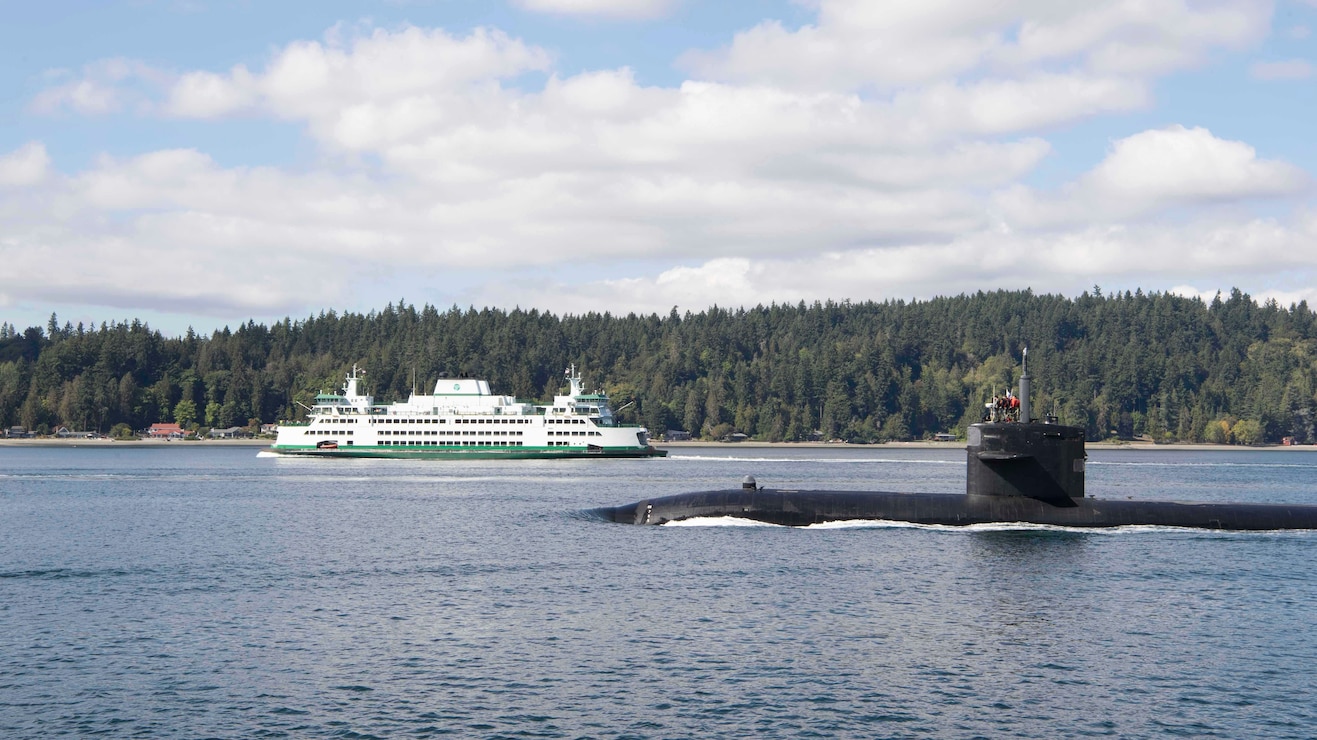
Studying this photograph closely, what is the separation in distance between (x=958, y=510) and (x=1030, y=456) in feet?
18.1

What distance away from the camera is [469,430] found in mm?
126188

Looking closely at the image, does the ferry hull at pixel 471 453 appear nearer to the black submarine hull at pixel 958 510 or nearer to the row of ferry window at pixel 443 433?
the row of ferry window at pixel 443 433

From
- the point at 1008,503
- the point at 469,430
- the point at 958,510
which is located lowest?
the point at 958,510

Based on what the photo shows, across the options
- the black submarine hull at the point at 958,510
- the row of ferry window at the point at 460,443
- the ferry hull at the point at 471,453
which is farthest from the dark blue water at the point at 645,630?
the row of ferry window at the point at 460,443

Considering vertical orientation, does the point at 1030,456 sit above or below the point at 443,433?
above

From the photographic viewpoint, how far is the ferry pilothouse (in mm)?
125000

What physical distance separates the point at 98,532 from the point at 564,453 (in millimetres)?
70601

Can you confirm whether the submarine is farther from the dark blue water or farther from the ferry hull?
the ferry hull

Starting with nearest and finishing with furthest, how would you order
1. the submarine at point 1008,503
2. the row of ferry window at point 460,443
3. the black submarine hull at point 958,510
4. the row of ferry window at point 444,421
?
the submarine at point 1008,503 → the black submarine hull at point 958,510 → the row of ferry window at point 460,443 → the row of ferry window at point 444,421

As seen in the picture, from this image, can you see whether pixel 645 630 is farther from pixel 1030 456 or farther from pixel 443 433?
pixel 443 433

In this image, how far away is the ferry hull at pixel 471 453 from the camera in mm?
124562

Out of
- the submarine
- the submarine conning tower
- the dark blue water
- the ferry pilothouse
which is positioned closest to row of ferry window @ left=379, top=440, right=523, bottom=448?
the ferry pilothouse

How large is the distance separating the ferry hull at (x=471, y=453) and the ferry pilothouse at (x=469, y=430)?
101 millimetres

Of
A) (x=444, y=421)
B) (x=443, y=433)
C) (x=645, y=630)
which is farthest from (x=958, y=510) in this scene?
(x=444, y=421)
